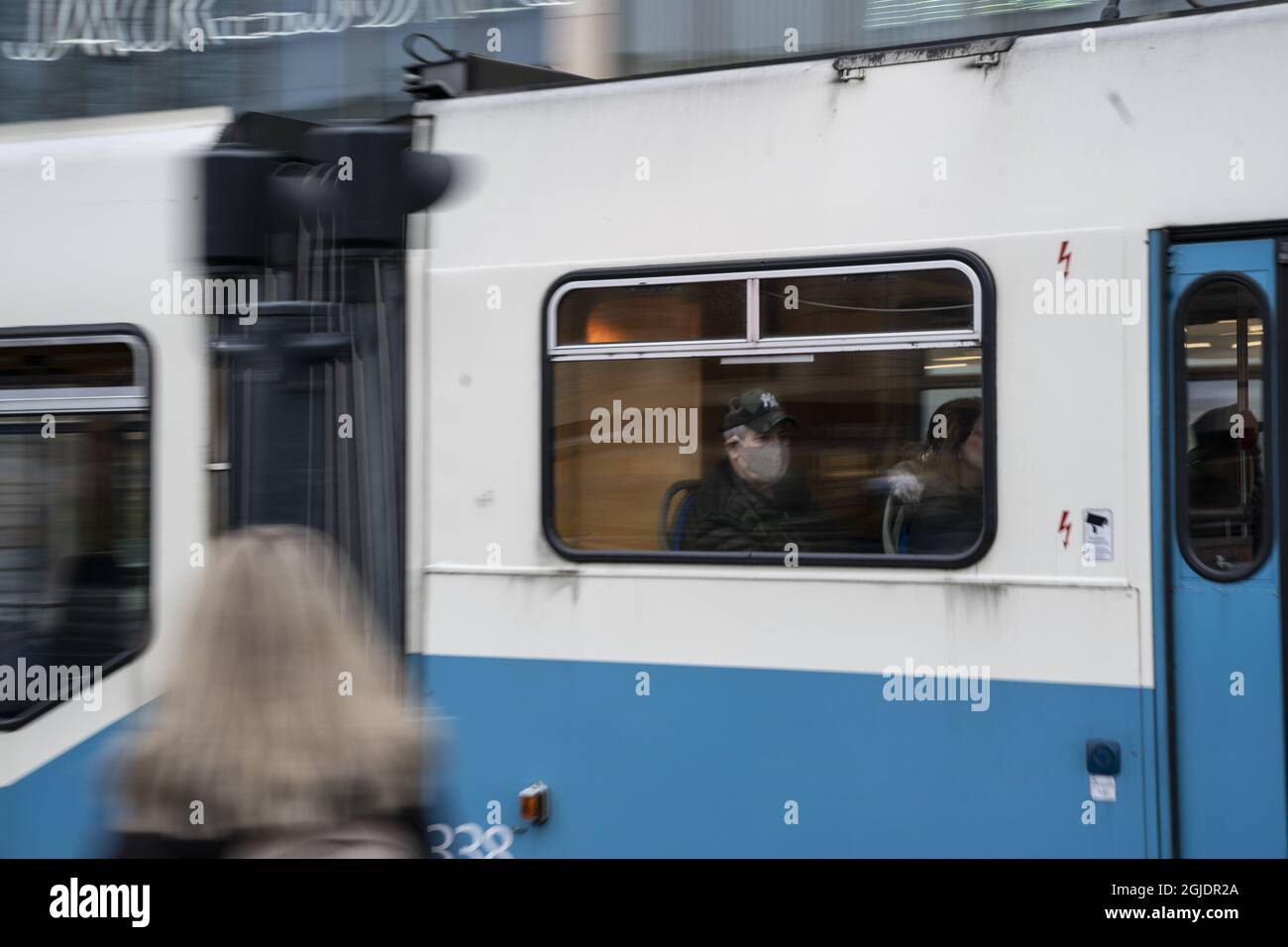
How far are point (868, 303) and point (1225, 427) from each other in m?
1.04

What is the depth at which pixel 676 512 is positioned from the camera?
3.89 metres

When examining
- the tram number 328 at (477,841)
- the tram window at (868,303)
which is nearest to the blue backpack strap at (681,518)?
the tram window at (868,303)

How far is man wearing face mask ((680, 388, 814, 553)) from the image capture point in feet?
12.4

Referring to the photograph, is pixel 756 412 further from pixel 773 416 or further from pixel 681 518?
pixel 681 518

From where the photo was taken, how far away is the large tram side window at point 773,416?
3.62 meters

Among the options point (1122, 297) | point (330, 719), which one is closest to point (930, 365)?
point (1122, 297)

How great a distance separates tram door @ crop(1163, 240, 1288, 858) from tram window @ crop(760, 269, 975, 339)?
595 millimetres

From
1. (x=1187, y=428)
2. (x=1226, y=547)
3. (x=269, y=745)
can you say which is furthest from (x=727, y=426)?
(x=269, y=745)

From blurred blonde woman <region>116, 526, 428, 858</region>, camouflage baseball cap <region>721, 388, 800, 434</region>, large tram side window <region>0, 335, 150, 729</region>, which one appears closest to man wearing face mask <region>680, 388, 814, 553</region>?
camouflage baseball cap <region>721, 388, 800, 434</region>

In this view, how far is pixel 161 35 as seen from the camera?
10.0 meters

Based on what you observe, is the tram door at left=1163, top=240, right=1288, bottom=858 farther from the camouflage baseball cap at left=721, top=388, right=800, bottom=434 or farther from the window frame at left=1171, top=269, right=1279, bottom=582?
the camouflage baseball cap at left=721, top=388, right=800, bottom=434

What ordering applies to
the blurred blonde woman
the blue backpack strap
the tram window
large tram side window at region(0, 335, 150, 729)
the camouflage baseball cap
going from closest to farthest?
the blurred blonde woman
the tram window
the camouflage baseball cap
the blue backpack strap
large tram side window at region(0, 335, 150, 729)

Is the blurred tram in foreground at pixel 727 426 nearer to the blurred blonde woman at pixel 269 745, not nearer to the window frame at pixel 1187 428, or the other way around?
the window frame at pixel 1187 428

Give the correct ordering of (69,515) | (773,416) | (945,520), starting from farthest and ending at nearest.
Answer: (69,515) → (773,416) → (945,520)
